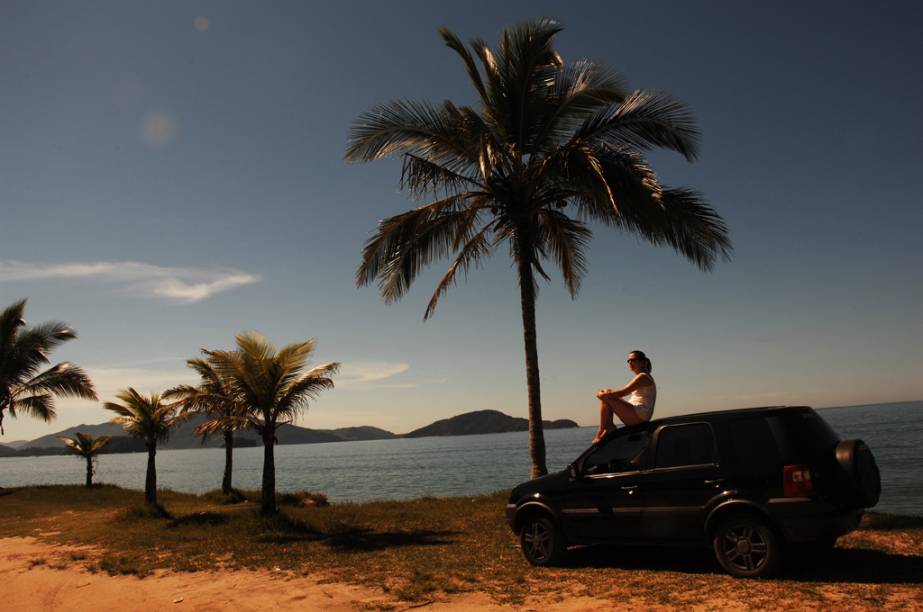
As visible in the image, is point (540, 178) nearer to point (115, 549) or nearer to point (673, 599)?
point (673, 599)

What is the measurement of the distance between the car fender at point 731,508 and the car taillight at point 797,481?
1.09 ft

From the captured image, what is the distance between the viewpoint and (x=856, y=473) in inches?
251

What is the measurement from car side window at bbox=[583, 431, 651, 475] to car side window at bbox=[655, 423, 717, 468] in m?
0.24

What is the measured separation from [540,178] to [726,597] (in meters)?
10.2

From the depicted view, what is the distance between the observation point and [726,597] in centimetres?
615

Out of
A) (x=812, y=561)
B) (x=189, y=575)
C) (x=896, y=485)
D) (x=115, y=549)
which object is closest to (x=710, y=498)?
(x=812, y=561)

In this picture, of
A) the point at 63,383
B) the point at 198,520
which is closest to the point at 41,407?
the point at 63,383

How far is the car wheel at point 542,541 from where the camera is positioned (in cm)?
827

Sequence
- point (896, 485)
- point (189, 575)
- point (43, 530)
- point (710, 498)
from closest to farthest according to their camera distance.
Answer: point (710, 498), point (189, 575), point (43, 530), point (896, 485)

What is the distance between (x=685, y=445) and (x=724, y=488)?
71 centimetres

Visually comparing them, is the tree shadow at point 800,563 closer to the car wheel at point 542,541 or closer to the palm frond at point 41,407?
the car wheel at point 542,541

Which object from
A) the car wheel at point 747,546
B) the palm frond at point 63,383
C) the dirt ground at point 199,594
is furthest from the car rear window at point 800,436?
the palm frond at point 63,383

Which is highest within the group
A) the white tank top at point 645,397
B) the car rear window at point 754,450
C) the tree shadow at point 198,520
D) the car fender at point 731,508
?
the white tank top at point 645,397

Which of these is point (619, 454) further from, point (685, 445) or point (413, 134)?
point (413, 134)
